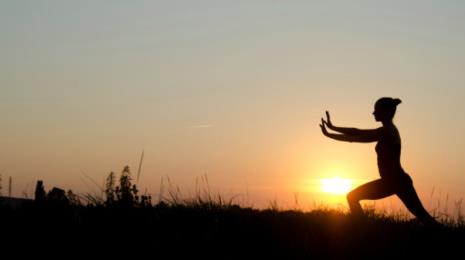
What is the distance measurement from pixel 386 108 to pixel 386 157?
771 millimetres

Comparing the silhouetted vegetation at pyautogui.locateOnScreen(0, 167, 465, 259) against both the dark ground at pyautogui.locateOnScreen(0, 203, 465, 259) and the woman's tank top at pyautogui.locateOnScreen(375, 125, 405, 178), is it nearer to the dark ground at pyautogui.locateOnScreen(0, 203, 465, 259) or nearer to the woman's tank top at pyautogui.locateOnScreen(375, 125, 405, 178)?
the dark ground at pyautogui.locateOnScreen(0, 203, 465, 259)

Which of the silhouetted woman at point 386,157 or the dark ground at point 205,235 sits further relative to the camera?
the silhouetted woman at point 386,157

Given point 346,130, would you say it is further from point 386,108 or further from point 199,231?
point 199,231

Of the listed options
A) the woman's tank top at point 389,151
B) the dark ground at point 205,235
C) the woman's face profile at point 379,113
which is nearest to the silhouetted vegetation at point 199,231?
the dark ground at point 205,235

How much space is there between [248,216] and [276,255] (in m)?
1.91

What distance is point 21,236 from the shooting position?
8.77 meters

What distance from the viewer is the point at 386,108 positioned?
1140cm

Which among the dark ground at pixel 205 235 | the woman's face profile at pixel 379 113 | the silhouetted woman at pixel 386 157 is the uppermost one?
the woman's face profile at pixel 379 113

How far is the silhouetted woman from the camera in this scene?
11352 millimetres

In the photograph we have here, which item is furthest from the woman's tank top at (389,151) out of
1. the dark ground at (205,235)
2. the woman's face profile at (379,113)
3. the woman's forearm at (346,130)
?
the dark ground at (205,235)

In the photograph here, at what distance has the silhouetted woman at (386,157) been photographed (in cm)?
1135

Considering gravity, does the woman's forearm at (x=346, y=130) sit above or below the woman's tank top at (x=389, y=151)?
above

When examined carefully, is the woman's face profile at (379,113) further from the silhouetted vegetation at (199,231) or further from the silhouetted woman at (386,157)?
the silhouetted vegetation at (199,231)

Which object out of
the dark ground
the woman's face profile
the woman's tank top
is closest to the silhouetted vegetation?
the dark ground
